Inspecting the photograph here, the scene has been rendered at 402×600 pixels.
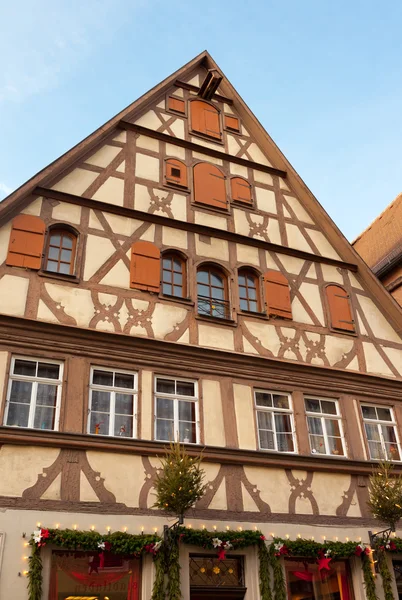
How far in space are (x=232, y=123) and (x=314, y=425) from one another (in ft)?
23.1

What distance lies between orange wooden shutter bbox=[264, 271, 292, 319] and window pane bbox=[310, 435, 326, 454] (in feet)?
7.31

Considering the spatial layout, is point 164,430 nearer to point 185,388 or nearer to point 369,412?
point 185,388

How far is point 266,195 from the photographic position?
1352 cm

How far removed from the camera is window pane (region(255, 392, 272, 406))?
10749 millimetres

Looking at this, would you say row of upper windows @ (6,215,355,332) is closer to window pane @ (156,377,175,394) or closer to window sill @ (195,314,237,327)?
window sill @ (195,314,237,327)

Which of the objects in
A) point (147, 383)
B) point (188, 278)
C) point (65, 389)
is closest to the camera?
point (65, 389)

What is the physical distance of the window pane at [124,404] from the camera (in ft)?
31.5

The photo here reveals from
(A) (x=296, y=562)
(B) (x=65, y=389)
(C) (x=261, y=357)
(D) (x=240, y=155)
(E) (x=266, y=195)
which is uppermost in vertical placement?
(D) (x=240, y=155)

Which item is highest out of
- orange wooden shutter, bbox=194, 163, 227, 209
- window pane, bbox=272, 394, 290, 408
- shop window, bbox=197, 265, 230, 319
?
orange wooden shutter, bbox=194, 163, 227, 209

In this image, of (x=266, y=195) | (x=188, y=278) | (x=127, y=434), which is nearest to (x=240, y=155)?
(x=266, y=195)

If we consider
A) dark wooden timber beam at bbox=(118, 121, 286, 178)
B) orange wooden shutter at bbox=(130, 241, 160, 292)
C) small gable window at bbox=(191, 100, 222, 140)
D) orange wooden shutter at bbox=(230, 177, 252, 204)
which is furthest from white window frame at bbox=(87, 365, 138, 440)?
small gable window at bbox=(191, 100, 222, 140)

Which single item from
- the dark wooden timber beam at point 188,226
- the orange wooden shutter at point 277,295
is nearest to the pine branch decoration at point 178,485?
the orange wooden shutter at point 277,295

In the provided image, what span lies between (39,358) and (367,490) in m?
5.66

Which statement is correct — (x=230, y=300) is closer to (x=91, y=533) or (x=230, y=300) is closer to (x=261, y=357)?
(x=261, y=357)
